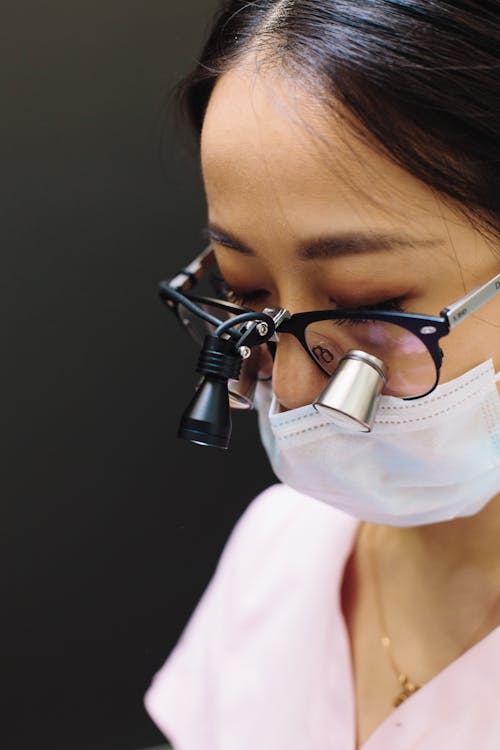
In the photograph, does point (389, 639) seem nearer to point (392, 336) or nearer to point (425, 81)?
point (392, 336)

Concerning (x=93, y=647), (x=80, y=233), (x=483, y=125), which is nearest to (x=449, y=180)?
(x=483, y=125)

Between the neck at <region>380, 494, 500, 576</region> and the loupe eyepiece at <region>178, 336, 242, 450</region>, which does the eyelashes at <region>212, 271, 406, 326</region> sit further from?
the neck at <region>380, 494, 500, 576</region>

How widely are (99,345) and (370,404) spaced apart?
807 millimetres

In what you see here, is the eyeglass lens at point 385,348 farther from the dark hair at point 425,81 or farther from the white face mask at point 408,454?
the dark hair at point 425,81

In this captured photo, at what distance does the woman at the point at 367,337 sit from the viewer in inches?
25.4

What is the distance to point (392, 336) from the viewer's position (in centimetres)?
72

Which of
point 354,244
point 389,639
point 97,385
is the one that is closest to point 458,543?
point 389,639

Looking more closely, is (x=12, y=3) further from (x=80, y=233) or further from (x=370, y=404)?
(x=370, y=404)

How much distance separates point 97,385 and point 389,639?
0.73m

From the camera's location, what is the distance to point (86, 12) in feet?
4.02

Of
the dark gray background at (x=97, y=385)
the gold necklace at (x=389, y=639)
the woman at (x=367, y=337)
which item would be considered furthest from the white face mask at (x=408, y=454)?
the dark gray background at (x=97, y=385)

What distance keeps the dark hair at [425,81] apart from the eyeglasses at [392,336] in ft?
0.30

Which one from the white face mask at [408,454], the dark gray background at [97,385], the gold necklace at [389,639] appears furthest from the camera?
the dark gray background at [97,385]

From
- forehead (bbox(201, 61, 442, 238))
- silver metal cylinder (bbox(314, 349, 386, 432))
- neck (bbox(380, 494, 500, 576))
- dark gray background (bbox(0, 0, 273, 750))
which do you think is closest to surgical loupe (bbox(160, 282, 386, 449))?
silver metal cylinder (bbox(314, 349, 386, 432))
